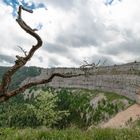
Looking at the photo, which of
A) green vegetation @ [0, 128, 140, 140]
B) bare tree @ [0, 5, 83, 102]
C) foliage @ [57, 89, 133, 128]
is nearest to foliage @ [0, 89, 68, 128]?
foliage @ [57, 89, 133, 128]

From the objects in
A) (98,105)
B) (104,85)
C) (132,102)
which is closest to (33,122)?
(98,105)

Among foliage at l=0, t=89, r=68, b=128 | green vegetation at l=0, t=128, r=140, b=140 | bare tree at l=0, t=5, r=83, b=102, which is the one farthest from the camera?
foliage at l=0, t=89, r=68, b=128

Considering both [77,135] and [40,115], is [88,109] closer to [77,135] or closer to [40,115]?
[40,115]

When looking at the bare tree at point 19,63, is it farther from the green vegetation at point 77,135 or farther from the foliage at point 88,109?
the foliage at point 88,109

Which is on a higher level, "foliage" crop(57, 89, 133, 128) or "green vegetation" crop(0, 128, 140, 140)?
"foliage" crop(57, 89, 133, 128)

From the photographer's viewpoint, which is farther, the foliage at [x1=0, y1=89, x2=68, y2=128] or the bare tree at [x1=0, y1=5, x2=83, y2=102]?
the foliage at [x1=0, y1=89, x2=68, y2=128]

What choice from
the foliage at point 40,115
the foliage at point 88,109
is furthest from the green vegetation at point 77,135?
the foliage at point 88,109

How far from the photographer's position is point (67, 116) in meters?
145

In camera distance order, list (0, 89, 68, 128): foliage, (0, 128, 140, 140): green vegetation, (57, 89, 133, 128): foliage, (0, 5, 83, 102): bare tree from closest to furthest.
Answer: (0, 5, 83, 102): bare tree, (0, 128, 140, 140): green vegetation, (0, 89, 68, 128): foliage, (57, 89, 133, 128): foliage

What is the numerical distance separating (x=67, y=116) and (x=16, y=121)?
1091 inches

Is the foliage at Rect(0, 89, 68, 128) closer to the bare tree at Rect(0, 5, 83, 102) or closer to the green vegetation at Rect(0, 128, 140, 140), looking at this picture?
the green vegetation at Rect(0, 128, 140, 140)

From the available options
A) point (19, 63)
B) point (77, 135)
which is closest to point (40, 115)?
point (77, 135)

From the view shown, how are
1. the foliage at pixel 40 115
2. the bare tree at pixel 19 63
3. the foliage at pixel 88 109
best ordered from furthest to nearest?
the foliage at pixel 88 109
the foliage at pixel 40 115
the bare tree at pixel 19 63

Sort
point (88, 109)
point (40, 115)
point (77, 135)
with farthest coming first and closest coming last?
point (88, 109) < point (40, 115) < point (77, 135)
